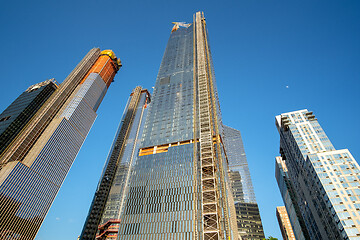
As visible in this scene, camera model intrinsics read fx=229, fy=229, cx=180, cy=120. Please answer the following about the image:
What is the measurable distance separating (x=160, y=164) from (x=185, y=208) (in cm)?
2039

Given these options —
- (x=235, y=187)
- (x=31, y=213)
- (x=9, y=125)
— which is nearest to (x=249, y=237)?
(x=235, y=187)

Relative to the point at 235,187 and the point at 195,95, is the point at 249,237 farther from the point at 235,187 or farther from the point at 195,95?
the point at 195,95

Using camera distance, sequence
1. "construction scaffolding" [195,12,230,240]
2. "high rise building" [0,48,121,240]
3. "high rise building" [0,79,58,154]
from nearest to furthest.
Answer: "construction scaffolding" [195,12,230,240]
"high rise building" [0,48,121,240]
"high rise building" [0,79,58,154]

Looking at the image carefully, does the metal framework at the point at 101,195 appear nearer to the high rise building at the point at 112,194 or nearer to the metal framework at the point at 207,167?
the high rise building at the point at 112,194

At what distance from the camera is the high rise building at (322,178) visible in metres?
71.1

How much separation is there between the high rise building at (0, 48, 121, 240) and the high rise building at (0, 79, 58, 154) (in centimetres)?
485

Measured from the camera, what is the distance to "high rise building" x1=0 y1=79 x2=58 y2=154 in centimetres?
13925

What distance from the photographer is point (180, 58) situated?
13662cm

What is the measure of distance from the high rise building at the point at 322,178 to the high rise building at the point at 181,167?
3142cm

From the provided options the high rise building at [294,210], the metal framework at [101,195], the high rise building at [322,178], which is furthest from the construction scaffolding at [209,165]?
the metal framework at [101,195]

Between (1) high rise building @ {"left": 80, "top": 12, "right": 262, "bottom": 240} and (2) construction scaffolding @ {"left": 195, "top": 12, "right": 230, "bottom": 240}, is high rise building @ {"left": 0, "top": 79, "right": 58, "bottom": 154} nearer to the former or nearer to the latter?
(1) high rise building @ {"left": 80, "top": 12, "right": 262, "bottom": 240}

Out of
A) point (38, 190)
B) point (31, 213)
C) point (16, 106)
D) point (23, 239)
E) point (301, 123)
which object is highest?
point (16, 106)

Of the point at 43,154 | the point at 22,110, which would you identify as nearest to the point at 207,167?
the point at 43,154

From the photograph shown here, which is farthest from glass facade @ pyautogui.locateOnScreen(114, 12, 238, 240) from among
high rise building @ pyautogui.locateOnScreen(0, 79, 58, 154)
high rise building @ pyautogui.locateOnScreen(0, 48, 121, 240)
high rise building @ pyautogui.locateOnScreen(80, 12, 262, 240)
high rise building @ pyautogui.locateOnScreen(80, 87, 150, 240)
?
high rise building @ pyautogui.locateOnScreen(0, 79, 58, 154)
